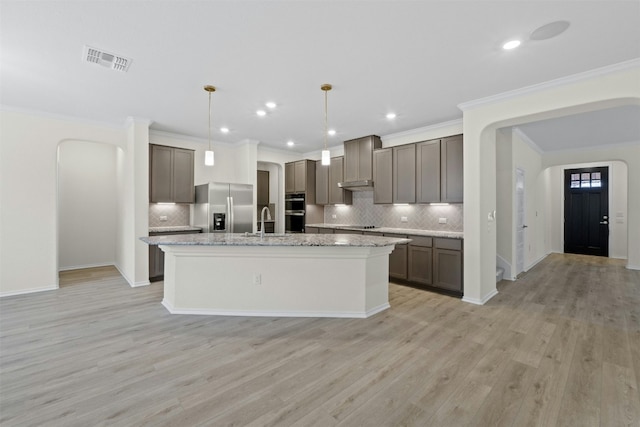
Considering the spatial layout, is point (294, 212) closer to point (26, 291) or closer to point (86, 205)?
point (86, 205)

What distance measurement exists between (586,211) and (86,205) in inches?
509

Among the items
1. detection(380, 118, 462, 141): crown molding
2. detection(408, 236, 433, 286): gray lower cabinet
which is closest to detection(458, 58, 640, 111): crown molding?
detection(380, 118, 462, 141): crown molding

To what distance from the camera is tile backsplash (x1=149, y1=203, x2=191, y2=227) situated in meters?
5.69

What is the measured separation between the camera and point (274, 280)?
11.8ft

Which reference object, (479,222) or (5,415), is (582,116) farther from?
(5,415)

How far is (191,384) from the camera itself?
2.23 metres

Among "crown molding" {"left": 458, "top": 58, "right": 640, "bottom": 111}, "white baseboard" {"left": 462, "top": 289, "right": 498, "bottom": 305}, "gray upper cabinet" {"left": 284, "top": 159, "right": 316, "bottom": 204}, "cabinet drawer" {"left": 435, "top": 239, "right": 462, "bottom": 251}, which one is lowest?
"white baseboard" {"left": 462, "top": 289, "right": 498, "bottom": 305}

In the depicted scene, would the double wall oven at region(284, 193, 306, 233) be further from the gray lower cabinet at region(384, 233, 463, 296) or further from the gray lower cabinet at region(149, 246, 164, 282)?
the gray lower cabinet at region(149, 246, 164, 282)

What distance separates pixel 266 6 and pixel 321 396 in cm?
288

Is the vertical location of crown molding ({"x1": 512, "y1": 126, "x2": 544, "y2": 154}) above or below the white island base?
above

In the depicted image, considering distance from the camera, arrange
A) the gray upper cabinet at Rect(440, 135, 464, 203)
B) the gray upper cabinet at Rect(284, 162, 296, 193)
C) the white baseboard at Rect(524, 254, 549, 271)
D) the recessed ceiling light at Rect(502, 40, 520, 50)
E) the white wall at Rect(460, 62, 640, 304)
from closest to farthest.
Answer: the recessed ceiling light at Rect(502, 40, 520, 50)
the white wall at Rect(460, 62, 640, 304)
the gray upper cabinet at Rect(440, 135, 464, 203)
the white baseboard at Rect(524, 254, 549, 271)
the gray upper cabinet at Rect(284, 162, 296, 193)

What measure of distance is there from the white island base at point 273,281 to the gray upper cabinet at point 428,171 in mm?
1916

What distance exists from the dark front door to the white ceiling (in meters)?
4.53

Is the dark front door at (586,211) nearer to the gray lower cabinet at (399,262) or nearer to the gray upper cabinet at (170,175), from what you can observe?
the gray lower cabinet at (399,262)
